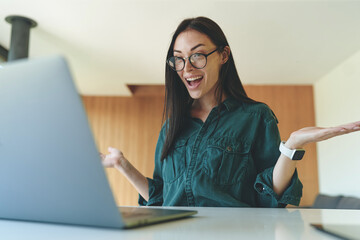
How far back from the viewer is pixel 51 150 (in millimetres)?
448

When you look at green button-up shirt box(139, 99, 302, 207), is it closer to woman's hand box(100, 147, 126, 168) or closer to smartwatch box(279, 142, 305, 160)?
smartwatch box(279, 142, 305, 160)

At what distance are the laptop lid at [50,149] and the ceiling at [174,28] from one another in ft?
9.30

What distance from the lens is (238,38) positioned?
383cm

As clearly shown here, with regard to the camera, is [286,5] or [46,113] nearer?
[46,113]

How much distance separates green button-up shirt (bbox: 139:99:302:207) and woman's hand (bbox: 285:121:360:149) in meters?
0.18

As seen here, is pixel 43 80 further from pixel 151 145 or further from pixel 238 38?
pixel 151 145

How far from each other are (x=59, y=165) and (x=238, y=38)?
3627mm

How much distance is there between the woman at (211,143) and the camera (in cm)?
110

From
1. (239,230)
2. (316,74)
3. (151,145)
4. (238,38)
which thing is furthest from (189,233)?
(151,145)

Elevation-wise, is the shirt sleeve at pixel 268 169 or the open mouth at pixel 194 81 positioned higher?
the open mouth at pixel 194 81

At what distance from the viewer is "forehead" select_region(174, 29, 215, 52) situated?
1326 millimetres

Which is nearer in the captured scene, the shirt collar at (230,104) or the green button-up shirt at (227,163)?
the green button-up shirt at (227,163)

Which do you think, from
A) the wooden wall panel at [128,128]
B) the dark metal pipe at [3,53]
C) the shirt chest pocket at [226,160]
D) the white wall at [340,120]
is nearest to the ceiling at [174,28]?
the dark metal pipe at [3,53]

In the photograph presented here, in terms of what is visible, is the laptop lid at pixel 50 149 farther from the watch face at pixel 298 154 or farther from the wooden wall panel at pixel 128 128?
the wooden wall panel at pixel 128 128
